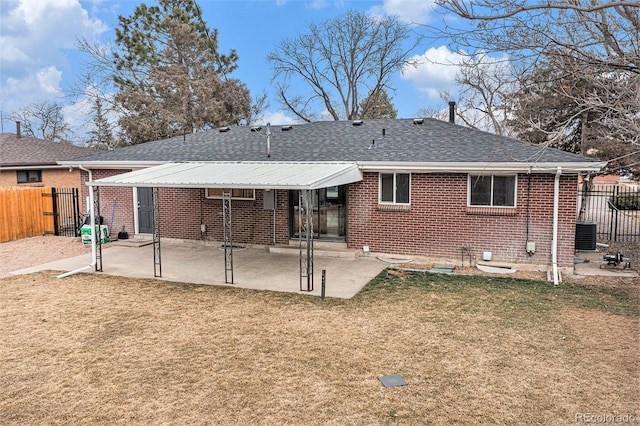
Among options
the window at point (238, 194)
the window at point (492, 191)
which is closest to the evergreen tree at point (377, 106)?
the window at point (238, 194)

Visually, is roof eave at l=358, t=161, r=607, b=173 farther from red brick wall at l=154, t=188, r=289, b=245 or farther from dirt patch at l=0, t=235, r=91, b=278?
dirt patch at l=0, t=235, r=91, b=278

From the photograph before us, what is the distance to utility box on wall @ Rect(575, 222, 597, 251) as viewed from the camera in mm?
12836

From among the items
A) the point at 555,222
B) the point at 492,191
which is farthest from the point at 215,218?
the point at 555,222

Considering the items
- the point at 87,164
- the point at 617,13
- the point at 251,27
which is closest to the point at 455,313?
the point at 617,13

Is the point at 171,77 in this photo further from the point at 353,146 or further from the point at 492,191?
the point at 492,191

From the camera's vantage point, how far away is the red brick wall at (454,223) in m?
10.3

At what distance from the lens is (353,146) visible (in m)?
12.9

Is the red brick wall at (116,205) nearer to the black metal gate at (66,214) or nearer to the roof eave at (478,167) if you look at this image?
the black metal gate at (66,214)

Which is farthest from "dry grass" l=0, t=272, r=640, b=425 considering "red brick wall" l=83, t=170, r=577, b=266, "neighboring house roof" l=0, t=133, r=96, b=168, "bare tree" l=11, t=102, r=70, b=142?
"bare tree" l=11, t=102, r=70, b=142

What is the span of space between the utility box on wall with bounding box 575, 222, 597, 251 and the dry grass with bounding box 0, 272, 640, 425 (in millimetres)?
4542

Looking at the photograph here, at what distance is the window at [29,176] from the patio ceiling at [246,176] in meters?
13.7

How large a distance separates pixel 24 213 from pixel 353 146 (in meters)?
12.3

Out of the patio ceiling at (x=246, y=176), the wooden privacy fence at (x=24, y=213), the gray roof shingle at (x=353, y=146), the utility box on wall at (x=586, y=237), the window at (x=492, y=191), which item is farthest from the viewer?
the wooden privacy fence at (x=24, y=213)

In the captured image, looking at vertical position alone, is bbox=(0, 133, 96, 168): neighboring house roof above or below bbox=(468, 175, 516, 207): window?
above
